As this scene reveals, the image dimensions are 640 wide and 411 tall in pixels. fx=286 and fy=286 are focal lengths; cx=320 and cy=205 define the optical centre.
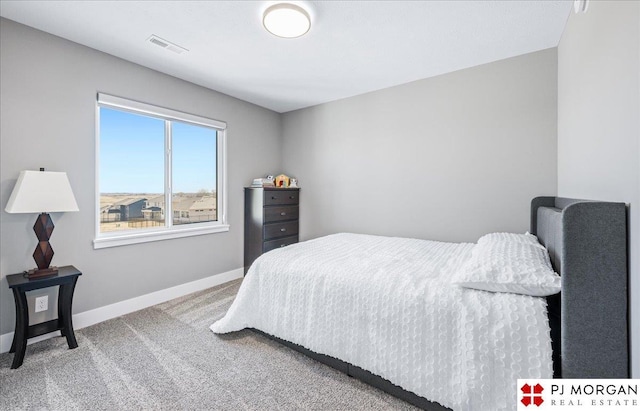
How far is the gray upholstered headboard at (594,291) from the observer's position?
42.8 inches

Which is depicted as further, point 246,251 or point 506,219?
point 246,251

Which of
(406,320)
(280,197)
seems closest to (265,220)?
(280,197)

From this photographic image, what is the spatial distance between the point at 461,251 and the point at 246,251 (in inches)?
109

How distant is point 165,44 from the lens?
2.49 m

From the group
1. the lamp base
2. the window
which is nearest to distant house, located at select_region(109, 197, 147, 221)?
the window

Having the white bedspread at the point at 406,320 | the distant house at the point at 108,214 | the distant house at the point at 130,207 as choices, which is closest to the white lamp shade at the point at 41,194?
the distant house at the point at 108,214

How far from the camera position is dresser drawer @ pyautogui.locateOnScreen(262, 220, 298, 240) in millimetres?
3902

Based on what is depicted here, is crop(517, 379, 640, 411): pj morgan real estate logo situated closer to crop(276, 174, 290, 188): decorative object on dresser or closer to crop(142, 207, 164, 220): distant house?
crop(142, 207, 164, 220): distant house

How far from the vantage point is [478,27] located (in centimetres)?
225

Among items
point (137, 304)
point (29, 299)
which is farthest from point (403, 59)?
point (29, 299)

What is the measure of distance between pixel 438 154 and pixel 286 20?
208cm

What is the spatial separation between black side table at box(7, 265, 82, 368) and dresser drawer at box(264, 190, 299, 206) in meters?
2.11

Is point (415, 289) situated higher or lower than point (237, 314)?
higher

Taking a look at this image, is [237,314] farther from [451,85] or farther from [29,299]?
[451,85]
